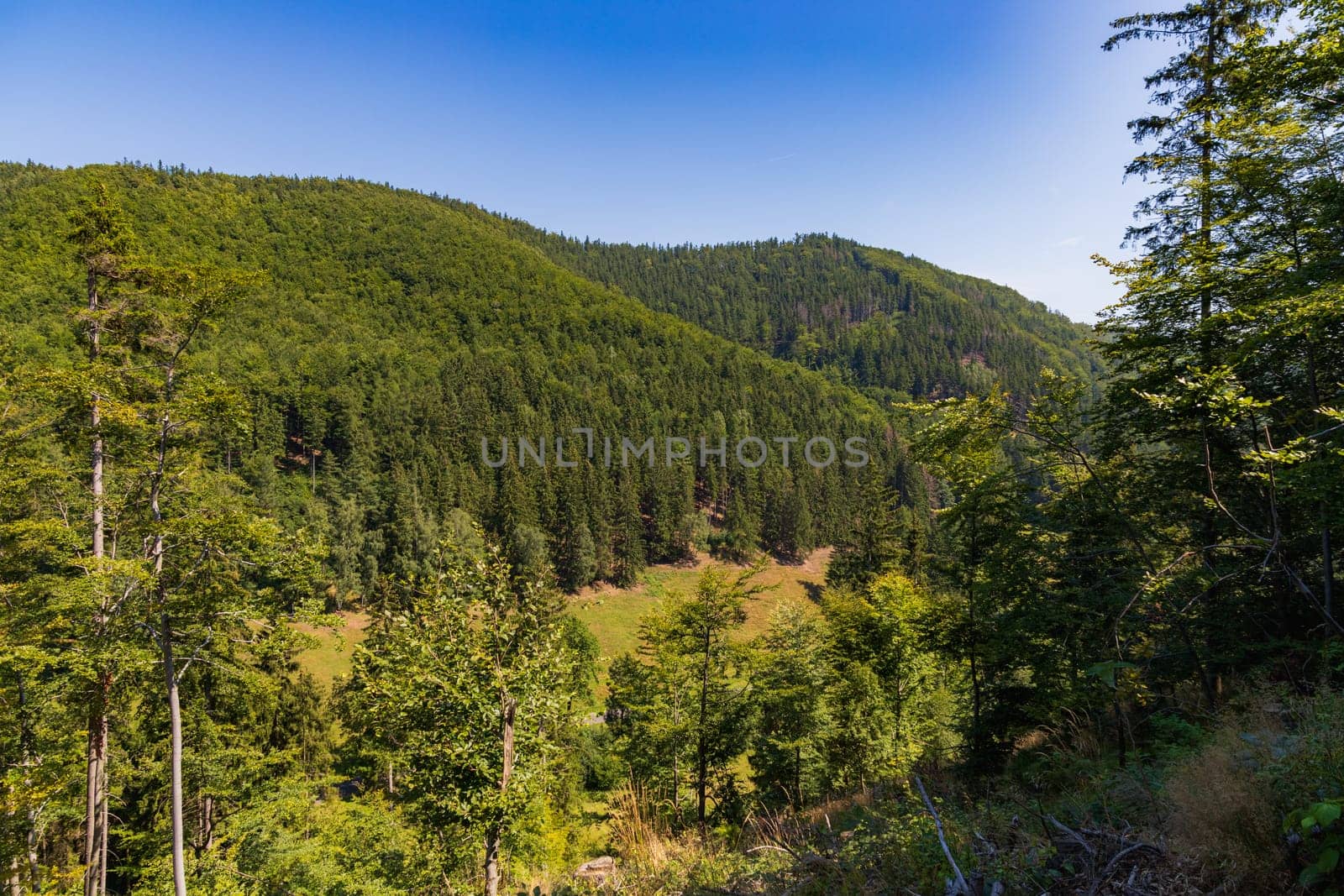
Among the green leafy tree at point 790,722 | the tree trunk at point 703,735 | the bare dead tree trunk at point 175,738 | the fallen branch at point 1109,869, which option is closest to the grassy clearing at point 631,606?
the green leafy tree at point 790,722

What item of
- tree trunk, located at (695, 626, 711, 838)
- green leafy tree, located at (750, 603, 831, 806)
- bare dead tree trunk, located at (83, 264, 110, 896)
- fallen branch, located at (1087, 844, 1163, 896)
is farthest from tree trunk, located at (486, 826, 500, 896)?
green leafy tree, located at (750, 603, 831, 806)

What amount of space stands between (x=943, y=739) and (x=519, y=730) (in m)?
16.8

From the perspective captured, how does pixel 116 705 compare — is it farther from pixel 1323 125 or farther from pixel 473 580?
pixel 1323 125

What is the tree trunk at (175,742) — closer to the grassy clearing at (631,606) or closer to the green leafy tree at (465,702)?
the green leafy tree at (465,702)

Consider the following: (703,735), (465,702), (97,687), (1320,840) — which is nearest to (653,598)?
(703,735)

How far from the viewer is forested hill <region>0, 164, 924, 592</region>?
6775 centimetres

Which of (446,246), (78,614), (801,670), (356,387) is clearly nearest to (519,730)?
(78,614)

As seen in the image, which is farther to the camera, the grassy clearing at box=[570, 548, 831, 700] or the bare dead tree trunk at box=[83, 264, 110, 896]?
the grassy clearing at box=[570, 548, 831, 700]

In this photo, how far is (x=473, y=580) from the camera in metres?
8.60

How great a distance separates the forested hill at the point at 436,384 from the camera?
2667 inches

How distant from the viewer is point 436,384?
110125 millimetres

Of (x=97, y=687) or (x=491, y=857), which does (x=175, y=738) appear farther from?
(x=491, y=857)

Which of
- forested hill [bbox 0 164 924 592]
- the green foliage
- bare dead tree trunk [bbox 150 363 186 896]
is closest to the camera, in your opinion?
the green foliage

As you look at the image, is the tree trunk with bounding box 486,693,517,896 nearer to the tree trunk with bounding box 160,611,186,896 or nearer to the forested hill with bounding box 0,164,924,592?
the tree trunk with bounding box 160,611,186,896
